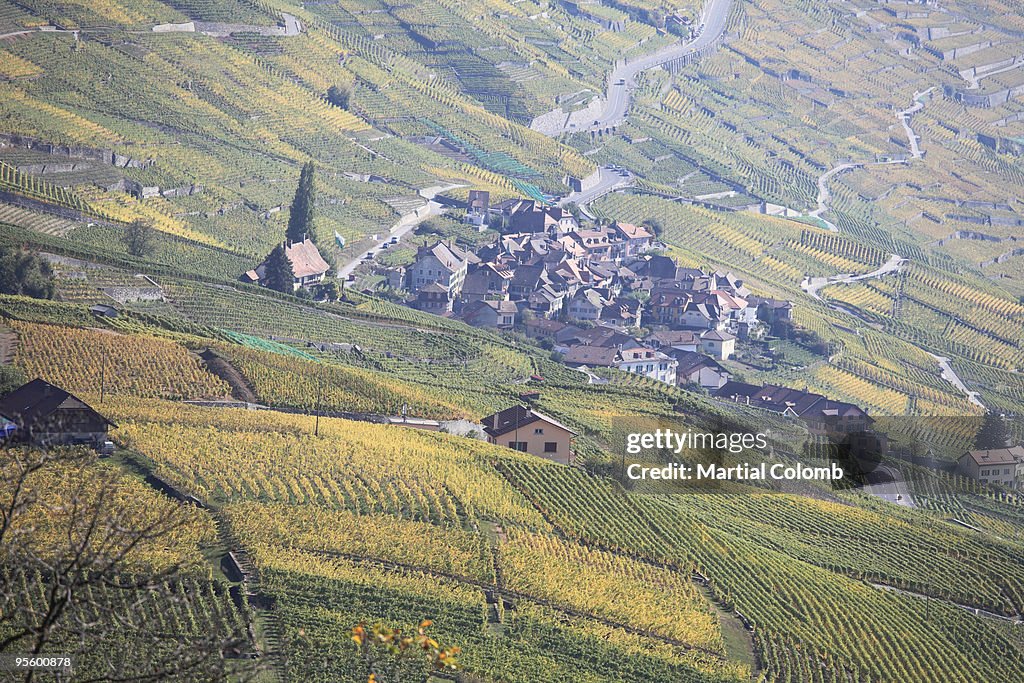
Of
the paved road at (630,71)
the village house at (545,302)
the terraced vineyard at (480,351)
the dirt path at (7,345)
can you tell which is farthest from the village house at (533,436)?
the paved road at (630,71)

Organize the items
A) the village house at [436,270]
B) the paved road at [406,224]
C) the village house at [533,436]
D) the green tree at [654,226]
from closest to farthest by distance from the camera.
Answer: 1. the village house at [533,436]
2. the village house at [436,270]
3. the paved road at [406,224]
4. the green tree at [654,226]

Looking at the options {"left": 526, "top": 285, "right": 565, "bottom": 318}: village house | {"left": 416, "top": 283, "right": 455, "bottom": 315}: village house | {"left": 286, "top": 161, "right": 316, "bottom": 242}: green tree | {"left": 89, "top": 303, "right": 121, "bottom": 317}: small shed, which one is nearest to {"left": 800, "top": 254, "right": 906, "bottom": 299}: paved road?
{"left": 526, "top": 285, "right": 565, "bottom": 318}: village house

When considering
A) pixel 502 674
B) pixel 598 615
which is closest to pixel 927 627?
pixel 598 615

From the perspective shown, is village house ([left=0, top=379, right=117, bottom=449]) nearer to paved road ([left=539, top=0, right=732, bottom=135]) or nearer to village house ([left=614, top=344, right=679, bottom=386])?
village house ([left=614, top=344, right=679, bottom=386])

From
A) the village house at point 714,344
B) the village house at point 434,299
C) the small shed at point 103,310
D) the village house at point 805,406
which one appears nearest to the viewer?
the small shed at point 103,310

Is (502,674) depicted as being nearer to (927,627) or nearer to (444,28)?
(927,627)

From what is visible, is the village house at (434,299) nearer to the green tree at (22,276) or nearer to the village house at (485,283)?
the village house at (485,283)
